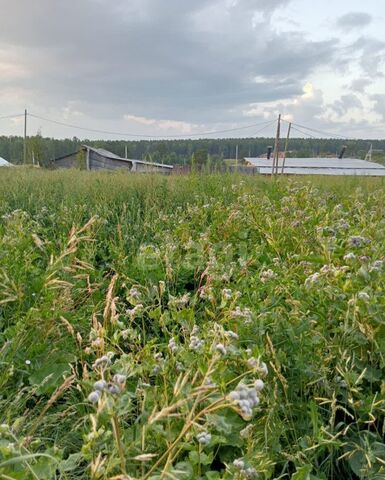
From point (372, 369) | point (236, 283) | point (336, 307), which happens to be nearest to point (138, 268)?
point (236, 283)

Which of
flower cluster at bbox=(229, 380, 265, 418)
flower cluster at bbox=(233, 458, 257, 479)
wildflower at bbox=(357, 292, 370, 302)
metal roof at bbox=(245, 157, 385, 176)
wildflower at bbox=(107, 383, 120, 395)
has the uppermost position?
metal roof at bbox=(245, 157, 385, 176)

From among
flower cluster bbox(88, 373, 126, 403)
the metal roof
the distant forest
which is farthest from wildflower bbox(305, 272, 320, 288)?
the distant forest

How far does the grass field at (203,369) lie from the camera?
95cm

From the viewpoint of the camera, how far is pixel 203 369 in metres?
1.10

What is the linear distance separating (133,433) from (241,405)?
526 mm

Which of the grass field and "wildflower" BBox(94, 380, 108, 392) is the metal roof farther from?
"wildflower" BBox(94, 380, 108, 392)

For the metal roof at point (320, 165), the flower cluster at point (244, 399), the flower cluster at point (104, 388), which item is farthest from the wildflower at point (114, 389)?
the metal roof at point (320, 165)

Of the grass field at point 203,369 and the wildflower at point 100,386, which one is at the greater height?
the wildflower at point 100,386

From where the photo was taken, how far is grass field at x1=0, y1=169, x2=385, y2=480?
950 mm

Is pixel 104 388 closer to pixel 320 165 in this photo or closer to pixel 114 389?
pixel 114 389

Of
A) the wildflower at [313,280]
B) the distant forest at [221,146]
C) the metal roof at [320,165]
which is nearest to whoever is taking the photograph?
the wildflower at [313,280]

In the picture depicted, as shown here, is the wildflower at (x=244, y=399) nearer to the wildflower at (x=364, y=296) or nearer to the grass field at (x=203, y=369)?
the grass field at (x=203, y=369)

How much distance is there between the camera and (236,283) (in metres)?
2.28

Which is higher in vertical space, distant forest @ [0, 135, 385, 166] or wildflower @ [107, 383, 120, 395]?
distant forest @ [0, 135, 385, 166]
